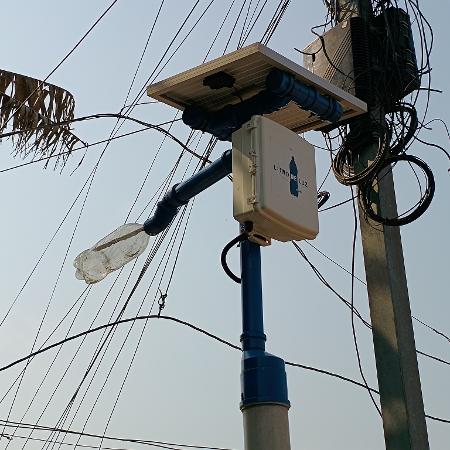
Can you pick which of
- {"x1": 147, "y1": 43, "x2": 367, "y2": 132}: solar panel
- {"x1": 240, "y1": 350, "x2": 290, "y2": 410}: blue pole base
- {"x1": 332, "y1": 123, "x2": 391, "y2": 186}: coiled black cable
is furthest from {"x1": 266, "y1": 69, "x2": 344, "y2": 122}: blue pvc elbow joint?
{"x1": 332, "y1": 123, "x2": 391, "y2": 186}: coiled black cable

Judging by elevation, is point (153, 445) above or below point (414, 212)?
below

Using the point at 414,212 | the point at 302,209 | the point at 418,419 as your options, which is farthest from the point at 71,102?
the point at 302,209

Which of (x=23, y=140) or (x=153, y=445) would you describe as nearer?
(x=23, y=140)

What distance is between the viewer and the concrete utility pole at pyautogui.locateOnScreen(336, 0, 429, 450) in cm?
485

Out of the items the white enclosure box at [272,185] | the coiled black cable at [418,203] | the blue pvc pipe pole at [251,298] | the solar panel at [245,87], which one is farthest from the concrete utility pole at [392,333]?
the blue pvc pipe pole at [251,298]

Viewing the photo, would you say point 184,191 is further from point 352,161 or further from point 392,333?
point 352,161

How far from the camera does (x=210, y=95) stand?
11.6 ft

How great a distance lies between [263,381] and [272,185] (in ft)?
2.41

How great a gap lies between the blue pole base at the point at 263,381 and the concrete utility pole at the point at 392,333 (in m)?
2.25

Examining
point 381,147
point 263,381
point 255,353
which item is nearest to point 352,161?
point 381,147

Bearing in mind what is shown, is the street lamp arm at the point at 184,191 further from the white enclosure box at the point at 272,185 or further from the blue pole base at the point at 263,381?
the blue pole base at the point at 263,381

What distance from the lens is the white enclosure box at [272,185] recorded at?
3.08 m

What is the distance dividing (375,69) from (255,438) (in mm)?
3876

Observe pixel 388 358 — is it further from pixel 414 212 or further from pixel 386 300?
pixel 414 212
